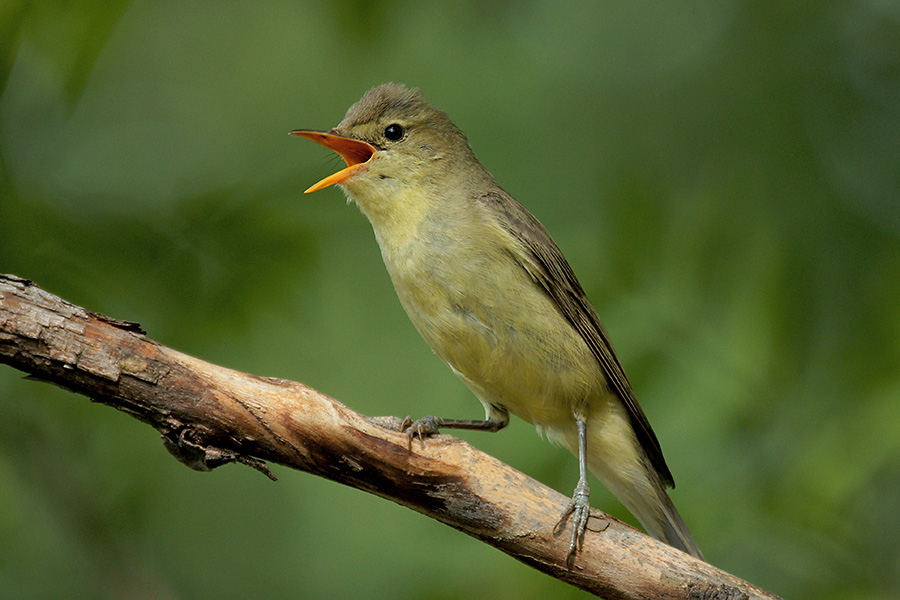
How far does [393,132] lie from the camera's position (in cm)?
411

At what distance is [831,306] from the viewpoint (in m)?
4.27

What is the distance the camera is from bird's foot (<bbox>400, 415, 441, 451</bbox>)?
10.0 ft

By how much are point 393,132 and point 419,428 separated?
5.70ft

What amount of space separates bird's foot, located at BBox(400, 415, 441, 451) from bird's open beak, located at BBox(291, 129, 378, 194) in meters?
1.22

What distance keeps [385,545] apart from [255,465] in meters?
1.73

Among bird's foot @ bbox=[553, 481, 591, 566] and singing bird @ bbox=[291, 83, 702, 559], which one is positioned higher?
A: singing bird @ bbox=[291, 83, 702, 559]

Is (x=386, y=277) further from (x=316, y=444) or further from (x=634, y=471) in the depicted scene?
(x=316, y=444)

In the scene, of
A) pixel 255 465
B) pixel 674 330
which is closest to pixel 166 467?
pixel 255 465

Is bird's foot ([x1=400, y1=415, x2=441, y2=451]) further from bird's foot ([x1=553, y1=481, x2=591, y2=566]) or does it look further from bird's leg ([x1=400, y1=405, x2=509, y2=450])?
bird's foot ([x1=553, y1=481, x2=591, y2=566])

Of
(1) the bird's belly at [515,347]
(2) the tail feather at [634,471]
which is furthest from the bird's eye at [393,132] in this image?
(2) the tail feather at [634,471]

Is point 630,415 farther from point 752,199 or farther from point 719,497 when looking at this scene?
point 752,199

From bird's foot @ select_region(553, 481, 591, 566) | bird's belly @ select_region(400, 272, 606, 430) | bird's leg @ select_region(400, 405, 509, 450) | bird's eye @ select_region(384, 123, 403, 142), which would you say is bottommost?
bird's foot @ select_region(553, 481, 591, 566)

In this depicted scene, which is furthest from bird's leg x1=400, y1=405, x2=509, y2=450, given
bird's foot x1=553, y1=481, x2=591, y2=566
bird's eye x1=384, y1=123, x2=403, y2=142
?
bird's eye x1=384, y1=123, x2=403, y2=142

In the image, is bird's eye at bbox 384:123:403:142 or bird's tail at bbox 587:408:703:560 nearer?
bird's tail at bbox 587:408:703:560
